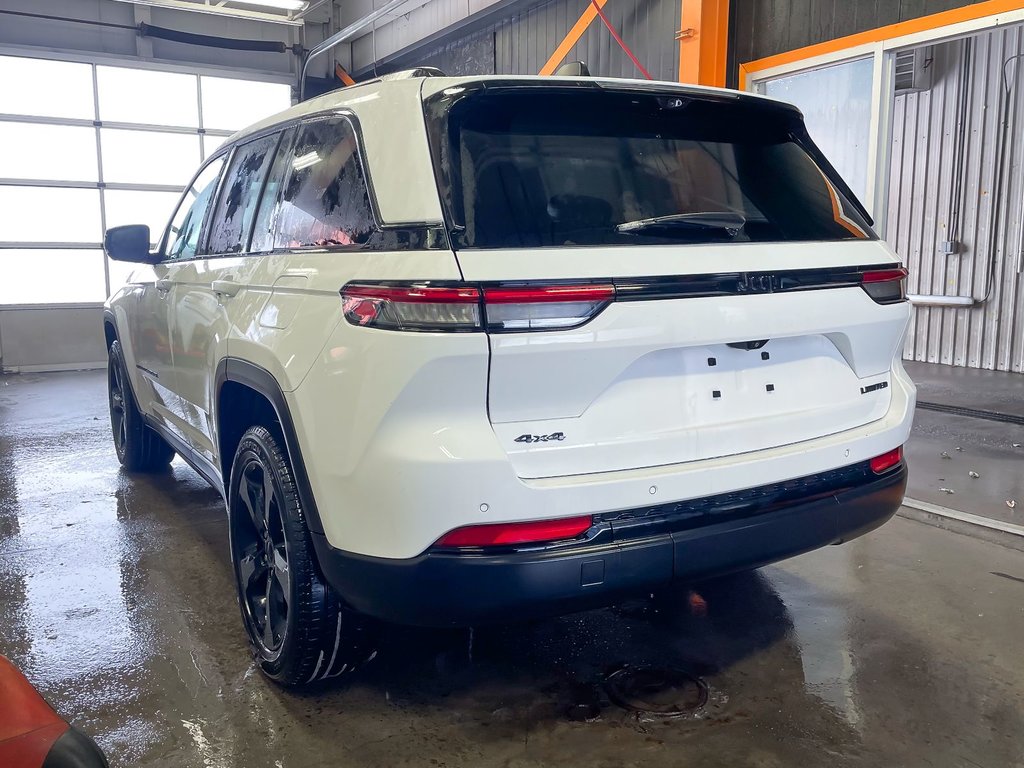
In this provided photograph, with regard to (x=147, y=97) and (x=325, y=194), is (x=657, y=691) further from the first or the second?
(x=147, y=97)

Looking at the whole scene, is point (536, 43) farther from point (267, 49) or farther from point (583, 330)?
point (583, 330)

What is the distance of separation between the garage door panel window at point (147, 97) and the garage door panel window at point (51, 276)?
182 cm

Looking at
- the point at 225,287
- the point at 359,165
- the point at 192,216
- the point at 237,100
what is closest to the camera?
the point at 359,165

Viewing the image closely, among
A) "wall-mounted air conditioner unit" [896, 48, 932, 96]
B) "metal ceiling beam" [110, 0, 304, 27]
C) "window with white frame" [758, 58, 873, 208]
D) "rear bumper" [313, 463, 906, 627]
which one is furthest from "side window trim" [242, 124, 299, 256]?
"metal ceiling beam" [110, 0, 304, 27]

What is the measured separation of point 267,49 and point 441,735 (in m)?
11.4

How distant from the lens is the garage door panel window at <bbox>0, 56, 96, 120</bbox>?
1002 cm

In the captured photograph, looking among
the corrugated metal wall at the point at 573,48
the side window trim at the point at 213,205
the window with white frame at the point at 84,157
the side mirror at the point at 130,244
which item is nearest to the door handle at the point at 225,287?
the side window trim at the point at 213,205

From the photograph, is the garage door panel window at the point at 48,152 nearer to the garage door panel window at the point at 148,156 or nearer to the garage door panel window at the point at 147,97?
the garage door panel window at the point at 148,156

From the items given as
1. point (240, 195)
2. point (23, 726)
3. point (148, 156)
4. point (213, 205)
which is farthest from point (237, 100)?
point (23, 726)

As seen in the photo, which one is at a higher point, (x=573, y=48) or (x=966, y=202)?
(x=573, y=48)

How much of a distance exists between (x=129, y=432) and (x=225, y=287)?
2.33 metres

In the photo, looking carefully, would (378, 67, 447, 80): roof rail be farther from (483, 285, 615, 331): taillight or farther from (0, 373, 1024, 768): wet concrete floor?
(0, 373, 1024, 768): wet concrete floor

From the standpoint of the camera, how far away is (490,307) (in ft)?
5.73

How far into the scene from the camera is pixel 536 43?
8.81m
